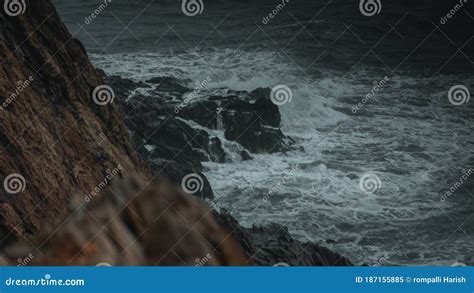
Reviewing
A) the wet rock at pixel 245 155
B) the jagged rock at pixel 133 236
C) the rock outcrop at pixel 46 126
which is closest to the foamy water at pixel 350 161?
the wet rock at pixel 245 155

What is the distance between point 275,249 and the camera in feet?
44.2

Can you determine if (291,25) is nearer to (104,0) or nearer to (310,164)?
(104,0)

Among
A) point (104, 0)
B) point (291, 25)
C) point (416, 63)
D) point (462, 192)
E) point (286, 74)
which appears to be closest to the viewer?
point (462, 192)

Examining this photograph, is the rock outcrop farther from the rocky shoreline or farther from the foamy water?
the foamy water

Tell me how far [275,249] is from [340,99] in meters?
17.4

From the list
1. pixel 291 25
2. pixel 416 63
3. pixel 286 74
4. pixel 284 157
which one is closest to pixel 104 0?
pixel 291 25

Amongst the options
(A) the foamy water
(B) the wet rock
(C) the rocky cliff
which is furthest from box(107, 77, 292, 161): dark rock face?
(C) the rocky cliff

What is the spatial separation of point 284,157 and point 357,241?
610 centimetres

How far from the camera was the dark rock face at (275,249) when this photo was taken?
12.9m

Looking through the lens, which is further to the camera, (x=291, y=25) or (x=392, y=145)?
(x=291, y=25)

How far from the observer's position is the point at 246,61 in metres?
33.2

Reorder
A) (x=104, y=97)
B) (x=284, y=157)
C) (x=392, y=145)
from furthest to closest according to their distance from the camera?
(x=392, y=145) < (x=284, y=157) < (x=104, y=97)

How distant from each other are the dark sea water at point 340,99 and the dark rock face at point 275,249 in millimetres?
2577

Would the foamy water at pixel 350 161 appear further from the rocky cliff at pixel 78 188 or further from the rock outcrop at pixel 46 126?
the rock outcrop at pixel 46 126
